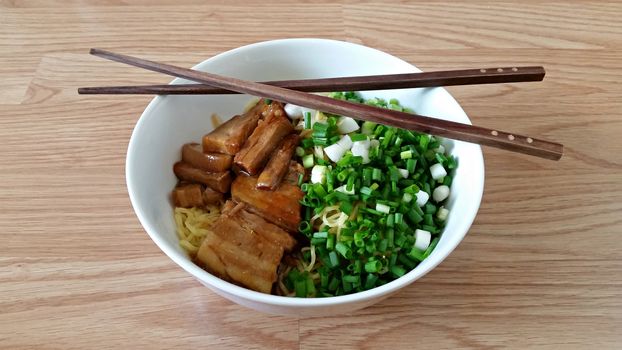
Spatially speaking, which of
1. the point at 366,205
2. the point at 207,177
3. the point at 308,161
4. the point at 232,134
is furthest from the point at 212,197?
the point at 366,205

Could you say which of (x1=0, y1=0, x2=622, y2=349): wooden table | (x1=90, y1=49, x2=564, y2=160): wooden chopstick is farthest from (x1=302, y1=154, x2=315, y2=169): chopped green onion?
(x1=0, y1=0, x2=622, y2=349): wooden table

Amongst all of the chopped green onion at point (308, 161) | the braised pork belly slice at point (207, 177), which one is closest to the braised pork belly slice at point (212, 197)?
the braised pork belly slice at point (207, 177)

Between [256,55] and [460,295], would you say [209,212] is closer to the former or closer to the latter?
[256,55]

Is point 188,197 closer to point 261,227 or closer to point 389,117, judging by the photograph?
point 261,227

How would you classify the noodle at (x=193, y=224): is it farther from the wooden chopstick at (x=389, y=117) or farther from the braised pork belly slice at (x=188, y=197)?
the wooden chopstick at (x=389, y=117)

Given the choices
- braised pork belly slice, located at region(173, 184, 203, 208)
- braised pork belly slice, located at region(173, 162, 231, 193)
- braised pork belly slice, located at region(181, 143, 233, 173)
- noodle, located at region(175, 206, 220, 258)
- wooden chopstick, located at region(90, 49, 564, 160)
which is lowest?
noodle, located at region(175, 206, 220, 258)

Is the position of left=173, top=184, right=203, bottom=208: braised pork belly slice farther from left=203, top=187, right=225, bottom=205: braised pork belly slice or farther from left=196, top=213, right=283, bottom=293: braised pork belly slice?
left=196, top=213, right=283, bottom=293: braised pork belly slice

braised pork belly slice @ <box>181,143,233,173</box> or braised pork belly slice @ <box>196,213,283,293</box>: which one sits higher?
braised pork belly slice @ <box>181,143,233,173</box>
